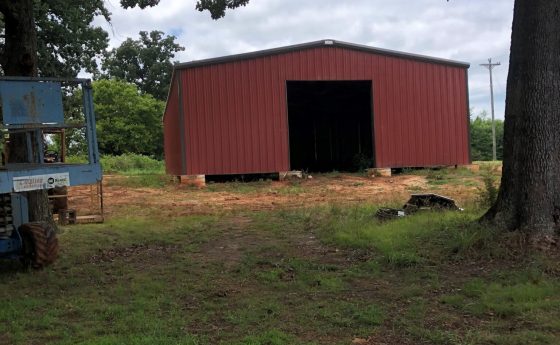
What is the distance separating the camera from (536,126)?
23.2 ft

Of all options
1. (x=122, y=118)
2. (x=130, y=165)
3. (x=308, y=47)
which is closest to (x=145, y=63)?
(x=122, y=118)

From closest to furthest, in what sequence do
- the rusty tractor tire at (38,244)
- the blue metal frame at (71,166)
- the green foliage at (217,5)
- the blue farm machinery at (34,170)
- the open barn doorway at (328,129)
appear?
the blue metal frame at (71,166) → the blue farm machinery at (34,170) → the rusty tractor tire at (38,244) → the green foliage at (217,5) → the open barn doorway at (328,129)

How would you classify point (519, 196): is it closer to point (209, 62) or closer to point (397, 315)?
point (397, 315)

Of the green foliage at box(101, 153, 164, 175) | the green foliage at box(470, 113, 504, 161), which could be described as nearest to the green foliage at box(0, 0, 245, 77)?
the green foliage at box(101, 153, 164, 175)

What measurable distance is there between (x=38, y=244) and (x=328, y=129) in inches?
1064

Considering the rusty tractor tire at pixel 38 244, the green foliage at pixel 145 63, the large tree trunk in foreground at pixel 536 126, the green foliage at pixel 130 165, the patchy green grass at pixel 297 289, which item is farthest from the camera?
the green foliage at pixel 145 63

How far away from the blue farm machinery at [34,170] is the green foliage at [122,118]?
4685 cm

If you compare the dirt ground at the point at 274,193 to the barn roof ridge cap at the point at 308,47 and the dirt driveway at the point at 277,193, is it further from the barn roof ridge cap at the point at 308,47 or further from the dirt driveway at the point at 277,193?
the barn roof ridge cap at the point at 308,47

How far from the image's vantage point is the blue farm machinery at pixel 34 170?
19.5 ft

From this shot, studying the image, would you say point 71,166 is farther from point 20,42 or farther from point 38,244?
point 20,42

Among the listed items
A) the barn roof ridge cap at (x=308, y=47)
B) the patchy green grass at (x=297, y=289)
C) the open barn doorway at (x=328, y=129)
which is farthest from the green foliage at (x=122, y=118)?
the patchy green grass at (x=297, y=289)

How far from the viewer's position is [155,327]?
489cm

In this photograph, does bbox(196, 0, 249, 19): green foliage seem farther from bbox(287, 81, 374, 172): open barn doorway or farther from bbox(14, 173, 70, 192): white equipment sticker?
bbox(287, 81, 374, 172): open barn doorway

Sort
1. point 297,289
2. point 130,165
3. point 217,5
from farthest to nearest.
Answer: point 130,165 → point 217,5 → point 297,289
